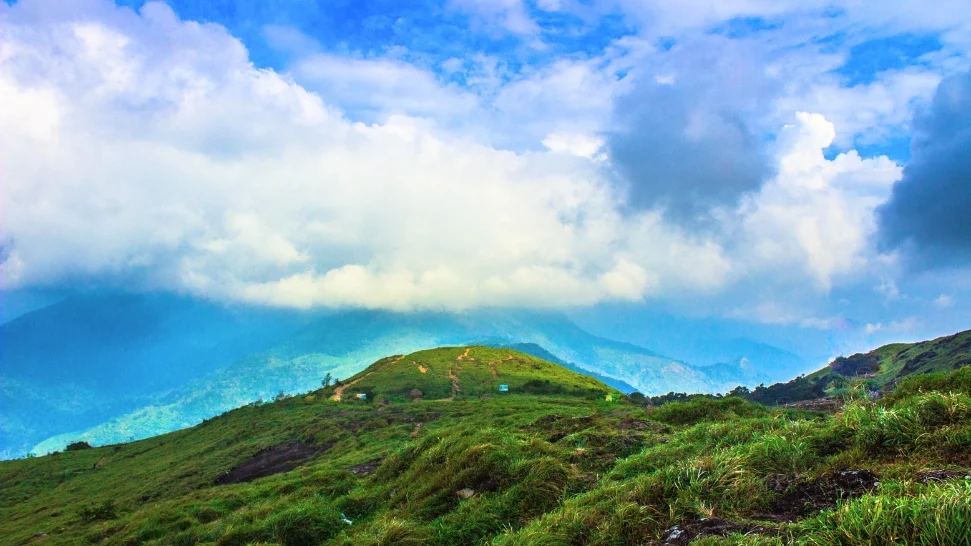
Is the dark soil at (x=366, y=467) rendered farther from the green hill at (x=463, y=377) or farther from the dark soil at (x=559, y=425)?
the green hill at (x=463, y=377)

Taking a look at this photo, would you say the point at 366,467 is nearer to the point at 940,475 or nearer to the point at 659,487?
the point at 659,487

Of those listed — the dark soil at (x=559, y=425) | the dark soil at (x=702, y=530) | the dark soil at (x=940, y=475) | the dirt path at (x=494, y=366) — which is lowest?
the dark soil at (x=702, y=530)

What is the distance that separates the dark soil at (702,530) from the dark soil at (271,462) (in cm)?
5704

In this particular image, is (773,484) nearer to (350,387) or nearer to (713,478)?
(713,478)

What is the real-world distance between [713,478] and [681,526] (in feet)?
5.62

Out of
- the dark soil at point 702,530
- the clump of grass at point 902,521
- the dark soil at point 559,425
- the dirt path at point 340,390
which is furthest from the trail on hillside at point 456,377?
the clump of grass at point 902,521

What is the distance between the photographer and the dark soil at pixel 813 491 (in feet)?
29.2

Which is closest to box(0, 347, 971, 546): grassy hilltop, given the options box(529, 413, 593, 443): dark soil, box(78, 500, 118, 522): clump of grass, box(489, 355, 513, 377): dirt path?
box(529, 413, 593, 443): dark soil

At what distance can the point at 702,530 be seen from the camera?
8719 mm

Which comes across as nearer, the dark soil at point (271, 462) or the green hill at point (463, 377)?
the dark soil at point (271, 462)

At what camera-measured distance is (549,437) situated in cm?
2139

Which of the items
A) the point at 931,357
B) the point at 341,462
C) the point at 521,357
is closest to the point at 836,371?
the point at 931,357

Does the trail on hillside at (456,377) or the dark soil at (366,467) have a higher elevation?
the trail on hillside at (456,377)

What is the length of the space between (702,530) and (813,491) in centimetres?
257
